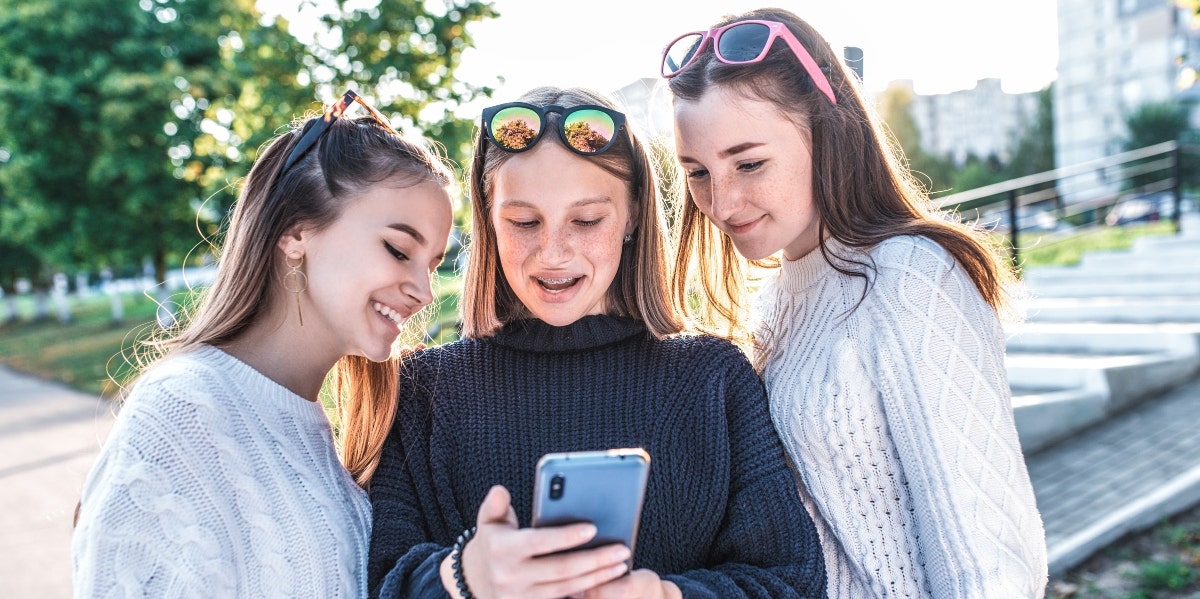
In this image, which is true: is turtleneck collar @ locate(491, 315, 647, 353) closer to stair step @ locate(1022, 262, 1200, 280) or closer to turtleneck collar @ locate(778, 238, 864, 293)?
turtleneck collar @ locate(778, 238, 864, 293)

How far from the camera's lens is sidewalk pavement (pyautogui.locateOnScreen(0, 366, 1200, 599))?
15.9ft

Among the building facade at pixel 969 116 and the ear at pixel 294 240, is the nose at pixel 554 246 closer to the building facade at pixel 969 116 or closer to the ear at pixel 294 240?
the ear at pixel 294 240

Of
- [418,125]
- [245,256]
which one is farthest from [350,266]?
[418,125]

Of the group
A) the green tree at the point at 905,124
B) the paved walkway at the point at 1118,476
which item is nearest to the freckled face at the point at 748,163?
the paved walkway at the point at 1118,476

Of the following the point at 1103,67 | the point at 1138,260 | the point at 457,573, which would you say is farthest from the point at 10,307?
the point at 1103,67

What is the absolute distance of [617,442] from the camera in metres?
1.98

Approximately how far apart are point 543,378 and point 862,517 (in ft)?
2.63

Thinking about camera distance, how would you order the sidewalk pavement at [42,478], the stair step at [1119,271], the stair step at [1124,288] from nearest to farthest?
the sidewalk pavement at [42,478]
the stair step at [1124,288]
the stair step at [1119,271]

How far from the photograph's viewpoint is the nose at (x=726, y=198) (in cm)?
220

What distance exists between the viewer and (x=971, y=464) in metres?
1.90

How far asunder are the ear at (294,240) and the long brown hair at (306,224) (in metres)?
0.01

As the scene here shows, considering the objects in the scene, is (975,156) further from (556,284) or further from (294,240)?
(294,240)

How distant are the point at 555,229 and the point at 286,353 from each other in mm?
707

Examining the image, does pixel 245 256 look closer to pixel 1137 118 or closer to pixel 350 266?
pixel 350 266
